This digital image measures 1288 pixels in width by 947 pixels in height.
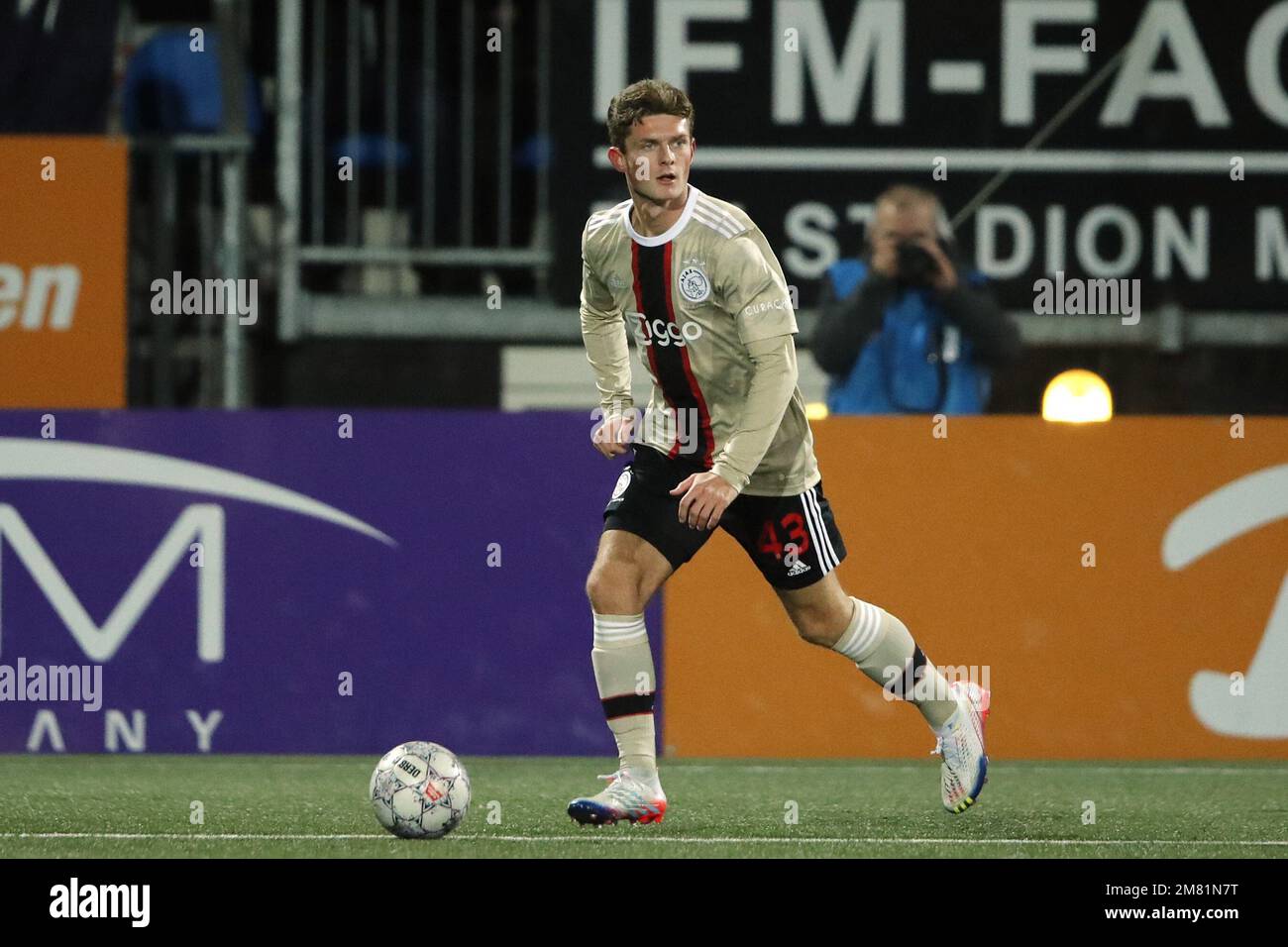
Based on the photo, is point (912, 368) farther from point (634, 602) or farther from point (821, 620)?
point (634, 602)

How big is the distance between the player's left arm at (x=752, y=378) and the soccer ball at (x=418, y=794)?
0.84m

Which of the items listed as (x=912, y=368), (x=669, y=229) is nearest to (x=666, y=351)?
(x=669, y=229)

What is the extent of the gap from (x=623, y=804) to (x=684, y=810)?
619mm

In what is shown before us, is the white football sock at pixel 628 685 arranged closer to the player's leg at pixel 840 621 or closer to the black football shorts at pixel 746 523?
the black football shorts at pixel 746 523

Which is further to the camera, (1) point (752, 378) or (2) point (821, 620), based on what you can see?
(2) point (821, 620)

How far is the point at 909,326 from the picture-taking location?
8844 millimetres

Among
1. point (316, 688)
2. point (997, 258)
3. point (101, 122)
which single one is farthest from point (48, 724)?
point (997, 258)

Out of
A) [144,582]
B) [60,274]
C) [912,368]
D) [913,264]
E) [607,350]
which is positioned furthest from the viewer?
[913,264]

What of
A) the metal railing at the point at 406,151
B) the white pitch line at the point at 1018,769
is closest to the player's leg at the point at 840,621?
the white pitch line at the point at 1018,769

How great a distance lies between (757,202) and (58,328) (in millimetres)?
2900

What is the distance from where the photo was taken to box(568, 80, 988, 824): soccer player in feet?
18.5

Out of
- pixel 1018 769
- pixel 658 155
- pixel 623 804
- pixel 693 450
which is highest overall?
pixel 658 155

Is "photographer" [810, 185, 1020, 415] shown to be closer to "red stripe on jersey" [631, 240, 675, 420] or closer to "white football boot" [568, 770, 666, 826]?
"red stripe on jersey" [631, 240, 675, 420]

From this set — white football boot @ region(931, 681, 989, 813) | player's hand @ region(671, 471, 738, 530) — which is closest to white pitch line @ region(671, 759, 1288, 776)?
white football boot @ region(931, 681, 989, 813)
